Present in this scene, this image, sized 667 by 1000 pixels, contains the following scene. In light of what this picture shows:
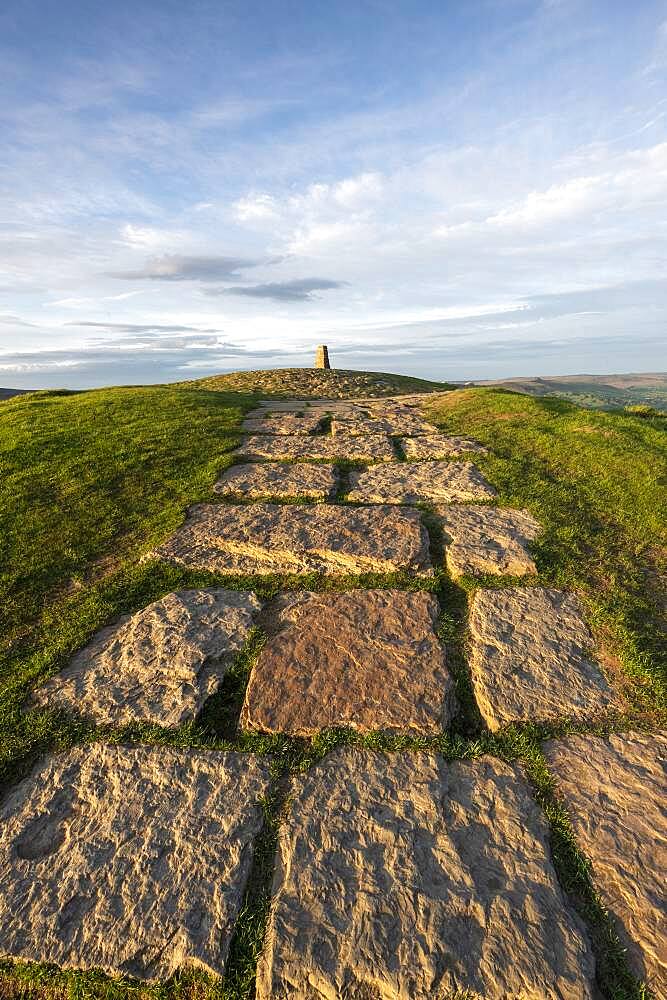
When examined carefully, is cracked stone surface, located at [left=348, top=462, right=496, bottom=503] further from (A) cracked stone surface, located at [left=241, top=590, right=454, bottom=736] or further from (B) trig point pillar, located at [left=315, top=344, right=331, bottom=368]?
(B) trig point pillar, located at [left=315, top=344, right=331, bottom=368]

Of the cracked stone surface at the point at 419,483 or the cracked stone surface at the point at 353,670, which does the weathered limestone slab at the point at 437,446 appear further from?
the cracked stone surface at the point at 353,670

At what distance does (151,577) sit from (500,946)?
3.00 metres

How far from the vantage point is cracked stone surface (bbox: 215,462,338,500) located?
199 inches

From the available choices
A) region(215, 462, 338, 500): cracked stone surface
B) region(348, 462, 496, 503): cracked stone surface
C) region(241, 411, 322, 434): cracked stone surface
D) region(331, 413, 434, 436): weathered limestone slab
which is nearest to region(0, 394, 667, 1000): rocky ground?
region(348, 462, 496, 503): cracked stone surface

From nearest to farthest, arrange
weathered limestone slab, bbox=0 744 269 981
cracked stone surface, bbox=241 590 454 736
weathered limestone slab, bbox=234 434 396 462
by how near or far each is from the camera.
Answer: weathered limestone slab, bbox=0 744 269 981 < cracked stone surface, bbox=241 590 454 736 < weathered limestone slab, bbox=234 434 396 462

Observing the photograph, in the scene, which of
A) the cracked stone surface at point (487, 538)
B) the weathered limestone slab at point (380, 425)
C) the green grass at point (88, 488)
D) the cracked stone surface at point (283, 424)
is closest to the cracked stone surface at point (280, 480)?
the green grass at point (88, 488)

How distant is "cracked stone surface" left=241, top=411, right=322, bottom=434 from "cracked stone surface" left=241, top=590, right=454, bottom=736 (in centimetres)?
496

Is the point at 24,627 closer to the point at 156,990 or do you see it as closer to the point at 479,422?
the point at 156,990

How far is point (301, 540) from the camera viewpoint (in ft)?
13.1

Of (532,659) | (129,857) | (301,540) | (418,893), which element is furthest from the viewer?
(301,540)

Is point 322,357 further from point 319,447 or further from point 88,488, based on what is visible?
point 88,488

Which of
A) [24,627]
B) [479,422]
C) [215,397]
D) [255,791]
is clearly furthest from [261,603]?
[215,397]

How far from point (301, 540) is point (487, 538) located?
162cm

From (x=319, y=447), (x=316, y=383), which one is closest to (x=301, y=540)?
(x=319, y=447)
